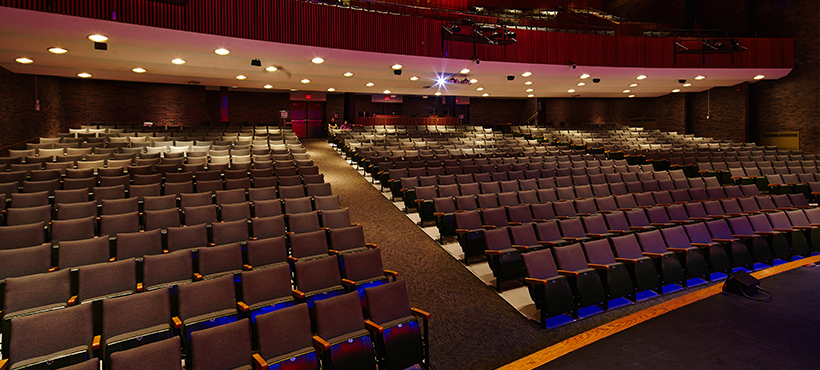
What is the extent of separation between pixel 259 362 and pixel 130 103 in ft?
34.5

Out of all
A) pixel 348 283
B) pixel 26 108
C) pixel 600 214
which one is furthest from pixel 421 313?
pixel 26 108

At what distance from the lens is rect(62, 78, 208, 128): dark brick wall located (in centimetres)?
932

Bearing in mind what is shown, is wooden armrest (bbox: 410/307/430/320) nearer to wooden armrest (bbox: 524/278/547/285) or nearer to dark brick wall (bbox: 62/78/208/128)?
wooden armrest (bbox: 524/278/547/285)

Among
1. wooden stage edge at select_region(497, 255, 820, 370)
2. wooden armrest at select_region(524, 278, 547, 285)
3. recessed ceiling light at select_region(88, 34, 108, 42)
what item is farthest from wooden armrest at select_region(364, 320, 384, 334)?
recessed ceiling light at select_region(88, 34, 108, 42)

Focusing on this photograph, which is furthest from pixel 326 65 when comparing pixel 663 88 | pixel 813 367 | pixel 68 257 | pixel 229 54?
pixel 663 88

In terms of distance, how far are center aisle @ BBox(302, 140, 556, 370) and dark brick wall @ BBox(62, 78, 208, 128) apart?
7858mm

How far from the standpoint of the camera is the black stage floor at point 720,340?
221 centimetres

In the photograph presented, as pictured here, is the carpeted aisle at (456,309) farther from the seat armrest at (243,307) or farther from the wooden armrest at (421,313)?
the seat armrest at (243,307)

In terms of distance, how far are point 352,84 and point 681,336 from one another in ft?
31.4

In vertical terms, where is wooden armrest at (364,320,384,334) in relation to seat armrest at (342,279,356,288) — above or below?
below

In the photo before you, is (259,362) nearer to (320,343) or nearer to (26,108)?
(320,343)

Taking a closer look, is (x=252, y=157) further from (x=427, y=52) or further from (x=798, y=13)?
(x=798, y=13)

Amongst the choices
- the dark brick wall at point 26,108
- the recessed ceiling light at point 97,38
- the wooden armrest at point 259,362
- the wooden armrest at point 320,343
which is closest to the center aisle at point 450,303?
the wooden armrest at point 320,343

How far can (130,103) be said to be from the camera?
10.0 meters
